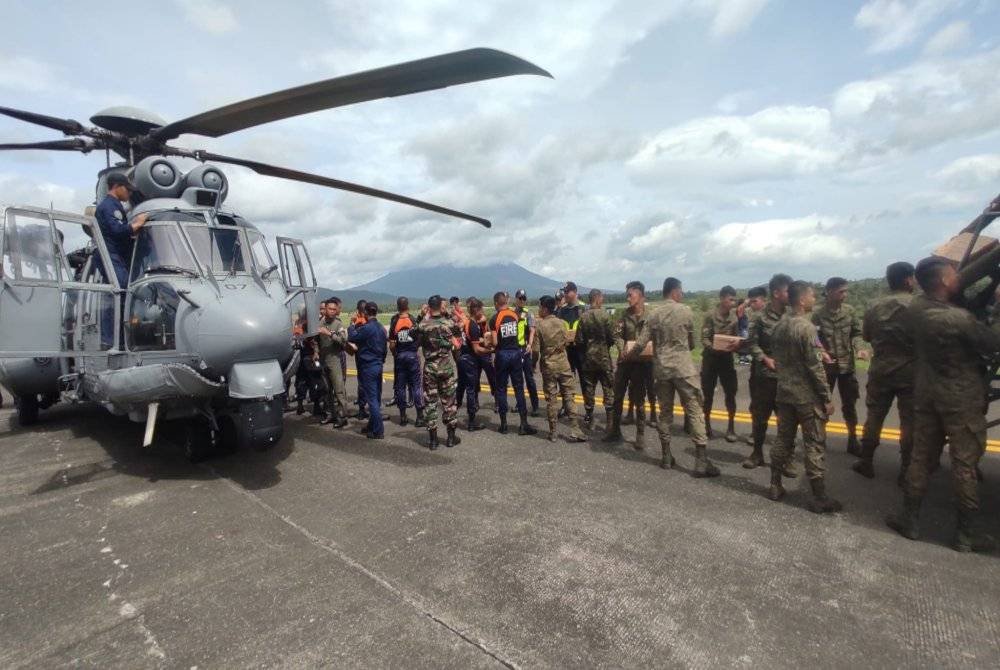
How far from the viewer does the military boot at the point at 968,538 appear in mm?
3465

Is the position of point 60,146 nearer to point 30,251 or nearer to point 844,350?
point 30,251

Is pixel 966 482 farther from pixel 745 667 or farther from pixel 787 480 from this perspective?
pixel 745 667

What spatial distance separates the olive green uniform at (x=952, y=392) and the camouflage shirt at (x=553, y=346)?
3694mm

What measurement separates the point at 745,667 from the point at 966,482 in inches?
97.3

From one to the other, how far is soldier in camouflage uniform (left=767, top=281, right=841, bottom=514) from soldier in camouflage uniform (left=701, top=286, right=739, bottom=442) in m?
1.81

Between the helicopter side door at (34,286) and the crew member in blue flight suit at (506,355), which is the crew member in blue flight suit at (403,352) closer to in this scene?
the crew member in blue flight suit at (506,355)

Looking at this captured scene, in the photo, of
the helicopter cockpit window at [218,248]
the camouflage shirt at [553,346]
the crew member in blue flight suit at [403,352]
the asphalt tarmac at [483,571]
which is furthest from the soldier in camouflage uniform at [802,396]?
the helicopter cockpit window at [218,248]

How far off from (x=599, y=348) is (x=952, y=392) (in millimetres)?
3666

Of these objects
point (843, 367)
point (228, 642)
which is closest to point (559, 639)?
point (228, 642)

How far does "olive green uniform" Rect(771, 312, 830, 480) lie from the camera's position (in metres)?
4.27

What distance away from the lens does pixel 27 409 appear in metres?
8.37

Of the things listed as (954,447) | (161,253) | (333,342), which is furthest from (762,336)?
(161,253)

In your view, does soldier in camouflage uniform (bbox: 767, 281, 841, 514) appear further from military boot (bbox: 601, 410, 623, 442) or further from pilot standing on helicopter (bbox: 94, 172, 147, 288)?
pilot standing on helicopter (bbox: 94, 172, 147, 288)

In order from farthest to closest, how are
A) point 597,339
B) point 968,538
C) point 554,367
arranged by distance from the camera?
1. point 597,339
2. point 554,367
3. point 968,538
